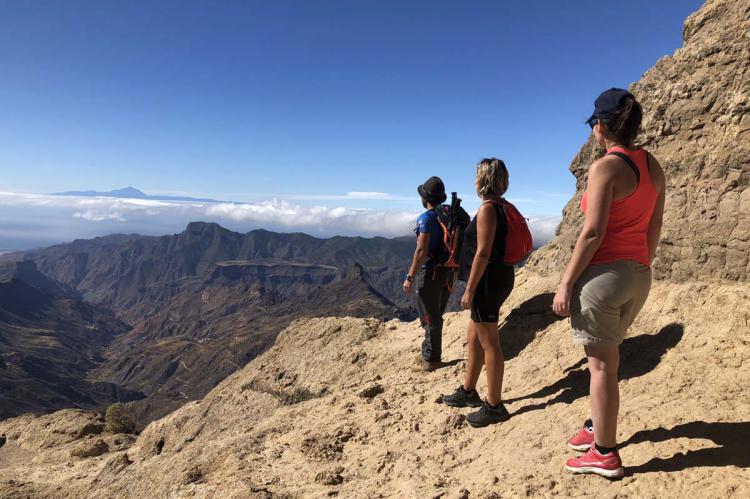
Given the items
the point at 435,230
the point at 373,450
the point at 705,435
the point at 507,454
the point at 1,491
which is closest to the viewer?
the point at 705,435

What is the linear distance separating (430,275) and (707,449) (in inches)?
201

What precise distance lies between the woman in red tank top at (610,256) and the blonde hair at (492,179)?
1.49m

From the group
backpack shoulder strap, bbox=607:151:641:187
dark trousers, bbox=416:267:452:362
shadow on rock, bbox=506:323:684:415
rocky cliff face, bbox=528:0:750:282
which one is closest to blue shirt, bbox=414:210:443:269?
dark trousers, bbox=416:267:452:362

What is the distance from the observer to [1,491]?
10.7 meters

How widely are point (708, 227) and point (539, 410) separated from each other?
4.42m

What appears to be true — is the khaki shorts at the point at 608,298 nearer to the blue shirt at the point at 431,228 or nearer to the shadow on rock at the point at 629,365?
the shadow on rock at the point at 629,365

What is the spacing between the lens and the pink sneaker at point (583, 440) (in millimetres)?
4914

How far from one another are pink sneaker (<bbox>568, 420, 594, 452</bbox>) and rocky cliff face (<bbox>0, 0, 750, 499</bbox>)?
17cm

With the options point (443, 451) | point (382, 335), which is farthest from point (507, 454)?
point (382, 335)

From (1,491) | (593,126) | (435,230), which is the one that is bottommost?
(1,491)

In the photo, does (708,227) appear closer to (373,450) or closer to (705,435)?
(705,435)

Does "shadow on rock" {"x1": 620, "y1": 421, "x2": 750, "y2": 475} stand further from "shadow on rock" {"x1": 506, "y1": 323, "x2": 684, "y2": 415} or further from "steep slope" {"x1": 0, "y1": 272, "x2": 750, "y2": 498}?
"shadow on rock" {"x1": 506, "y1": 323, "x2": 684, "y2": 415}

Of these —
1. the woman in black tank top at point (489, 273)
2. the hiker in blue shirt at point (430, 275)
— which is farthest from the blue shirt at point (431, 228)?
the woman in black tank top at point (489, 273)

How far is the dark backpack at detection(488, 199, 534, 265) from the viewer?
5.76m
